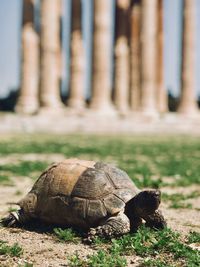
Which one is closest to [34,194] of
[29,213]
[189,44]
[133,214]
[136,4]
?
[29,213]

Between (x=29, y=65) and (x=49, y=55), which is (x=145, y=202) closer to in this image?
(x=49, y=55)

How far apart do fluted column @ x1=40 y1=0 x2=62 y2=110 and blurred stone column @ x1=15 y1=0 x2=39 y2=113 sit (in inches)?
77.2

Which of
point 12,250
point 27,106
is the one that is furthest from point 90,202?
point 27,106

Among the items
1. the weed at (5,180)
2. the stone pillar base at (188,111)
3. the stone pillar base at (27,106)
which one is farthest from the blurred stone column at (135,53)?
the weed at (5,180)

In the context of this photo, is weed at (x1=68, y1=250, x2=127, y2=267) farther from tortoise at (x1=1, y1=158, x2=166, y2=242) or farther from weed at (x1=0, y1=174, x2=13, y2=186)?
weed at (x1=0, y1=174, x2=13, y2=186)

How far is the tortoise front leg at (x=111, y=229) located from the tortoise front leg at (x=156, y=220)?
0.46 metres

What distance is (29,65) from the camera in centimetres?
4756

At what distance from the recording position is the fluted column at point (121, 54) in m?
52.9

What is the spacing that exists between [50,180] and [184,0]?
4553 centimetres

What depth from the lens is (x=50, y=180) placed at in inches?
291

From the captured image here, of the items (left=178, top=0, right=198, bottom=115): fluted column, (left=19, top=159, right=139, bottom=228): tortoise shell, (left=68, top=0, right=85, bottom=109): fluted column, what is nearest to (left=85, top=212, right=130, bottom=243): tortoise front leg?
(left=19, top=159, right=139, bottom=228): tortoise shell

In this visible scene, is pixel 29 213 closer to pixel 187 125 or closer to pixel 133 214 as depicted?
pixel 133 214

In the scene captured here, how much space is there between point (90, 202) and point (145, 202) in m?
0.75

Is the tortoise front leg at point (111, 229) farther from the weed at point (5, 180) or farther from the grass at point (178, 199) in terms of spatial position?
the weed at point (5, 180)
